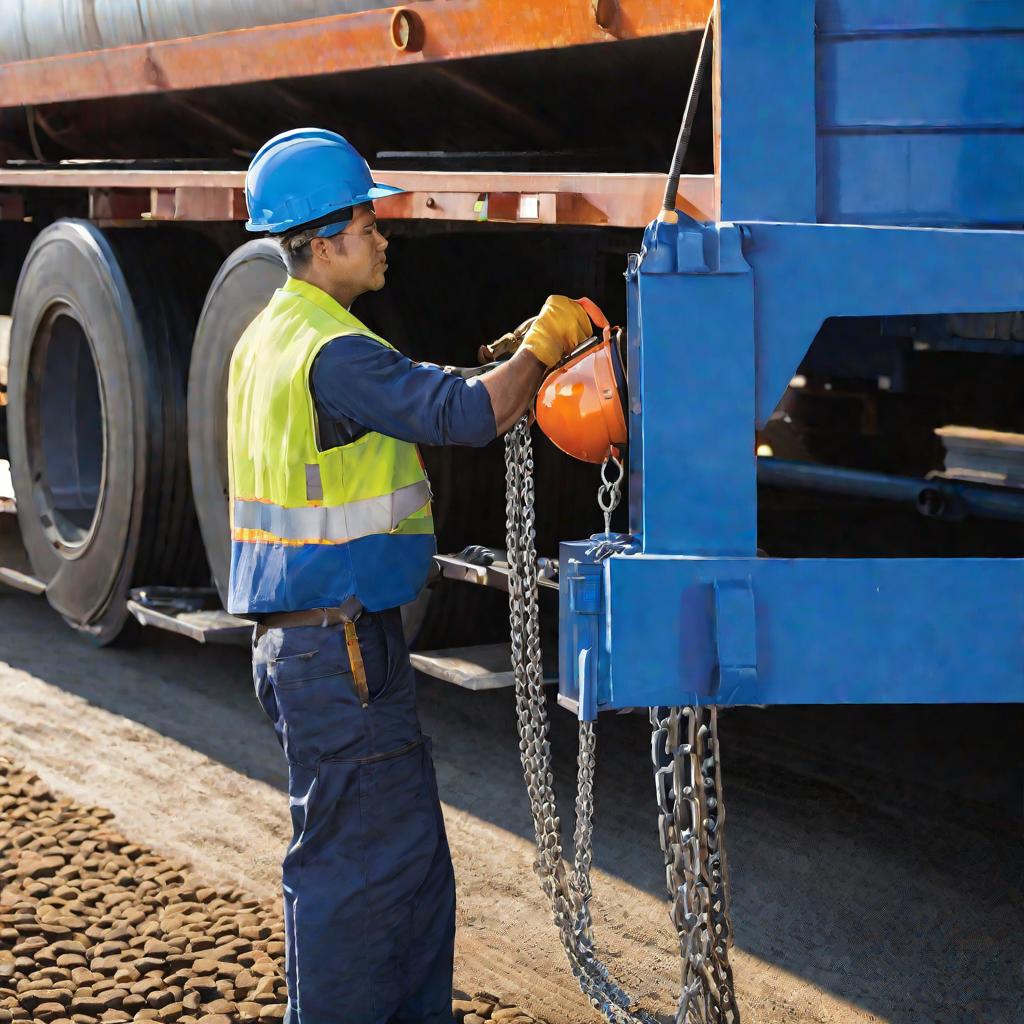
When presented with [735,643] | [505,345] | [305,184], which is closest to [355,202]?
[305,184]

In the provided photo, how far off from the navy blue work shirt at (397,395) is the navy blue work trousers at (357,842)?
0.44 m

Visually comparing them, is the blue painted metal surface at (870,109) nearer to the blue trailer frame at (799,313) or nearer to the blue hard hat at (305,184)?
the blue trailer frame at (799,313)

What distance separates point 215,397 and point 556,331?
259 centimetres

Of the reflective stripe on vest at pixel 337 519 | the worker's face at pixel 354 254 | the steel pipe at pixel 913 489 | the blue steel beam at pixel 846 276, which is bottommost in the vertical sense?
the steel pipe at pixel 913 489

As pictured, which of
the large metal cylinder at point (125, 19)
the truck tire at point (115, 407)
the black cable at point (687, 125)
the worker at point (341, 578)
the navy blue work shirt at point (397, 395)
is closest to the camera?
the black cable at point (687, 125)

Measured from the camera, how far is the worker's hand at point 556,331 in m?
2.97

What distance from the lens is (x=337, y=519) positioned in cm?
303

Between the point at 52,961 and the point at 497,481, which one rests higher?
the point at 497,481

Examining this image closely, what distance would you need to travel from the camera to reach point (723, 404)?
257 cm

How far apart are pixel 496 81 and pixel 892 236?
2.00 m

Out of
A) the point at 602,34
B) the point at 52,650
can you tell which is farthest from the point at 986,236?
the point at 52,650

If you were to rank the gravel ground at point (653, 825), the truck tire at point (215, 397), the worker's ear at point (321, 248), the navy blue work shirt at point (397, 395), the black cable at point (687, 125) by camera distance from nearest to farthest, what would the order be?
the black cable at point (687, 125) → the navy blue work shirt at point (397, 395) → the worker's ear at point (321, 248) → the gravel ground at point (653, 825) → the truck tire at point (215, 397)

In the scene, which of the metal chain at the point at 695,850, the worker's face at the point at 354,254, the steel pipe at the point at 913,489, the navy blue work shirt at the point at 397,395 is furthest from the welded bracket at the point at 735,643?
the steel pipe at the point at 913,489

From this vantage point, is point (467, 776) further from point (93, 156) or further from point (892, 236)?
point (93, 156)
